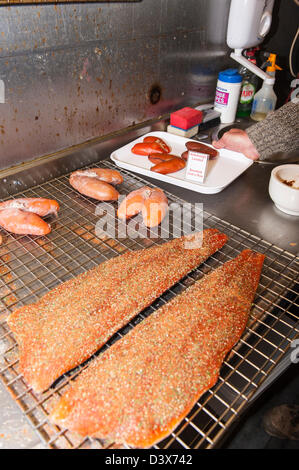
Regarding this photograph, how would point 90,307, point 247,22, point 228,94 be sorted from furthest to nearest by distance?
point 228,94
point 247,22
point 90,307

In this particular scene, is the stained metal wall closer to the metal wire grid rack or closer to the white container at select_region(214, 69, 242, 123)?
the white container at select_region(214, 69, 242, 123)

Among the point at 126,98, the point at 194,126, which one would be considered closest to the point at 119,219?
the point at 126,98

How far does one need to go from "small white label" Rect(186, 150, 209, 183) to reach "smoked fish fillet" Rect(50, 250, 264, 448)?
1.99 ft

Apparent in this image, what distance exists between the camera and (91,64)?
5.02 feet

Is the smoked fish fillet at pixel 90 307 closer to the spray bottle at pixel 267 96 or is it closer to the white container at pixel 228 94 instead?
the white container at pixel 228 94

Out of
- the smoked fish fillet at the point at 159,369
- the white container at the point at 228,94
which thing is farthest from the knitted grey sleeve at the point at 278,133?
the smoked fish fillet at the point at 159,369

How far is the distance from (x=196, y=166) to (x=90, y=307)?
0.82 metres

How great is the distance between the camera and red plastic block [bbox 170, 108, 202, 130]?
1.91m

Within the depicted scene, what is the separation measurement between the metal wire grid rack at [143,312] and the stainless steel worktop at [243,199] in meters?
0.06

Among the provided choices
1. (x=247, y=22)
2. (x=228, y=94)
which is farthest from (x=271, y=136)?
(x=247, y=22)

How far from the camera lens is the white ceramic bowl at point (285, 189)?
1.37 meters

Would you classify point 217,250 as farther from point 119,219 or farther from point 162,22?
point 162,22

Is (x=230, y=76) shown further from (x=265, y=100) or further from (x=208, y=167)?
(x=208, y=167)
